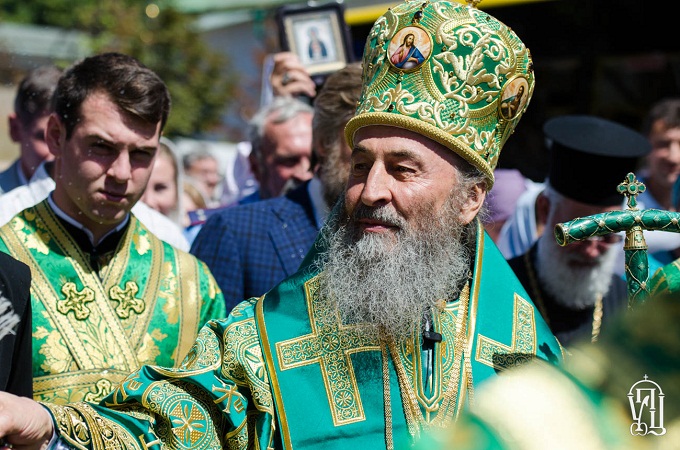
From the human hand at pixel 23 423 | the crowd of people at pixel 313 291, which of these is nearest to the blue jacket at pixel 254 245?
the crowd of people at pixel 313 291

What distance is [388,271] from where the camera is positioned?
2979 millimetres

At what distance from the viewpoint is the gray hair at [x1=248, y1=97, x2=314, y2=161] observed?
5.30 meters

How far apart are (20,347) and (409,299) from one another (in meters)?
1.13

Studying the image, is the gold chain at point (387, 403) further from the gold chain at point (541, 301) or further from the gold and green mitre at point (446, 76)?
the gold chain at point (541, 301)

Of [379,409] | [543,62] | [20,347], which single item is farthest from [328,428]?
[543,62]

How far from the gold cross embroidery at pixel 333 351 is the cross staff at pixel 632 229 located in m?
0.69

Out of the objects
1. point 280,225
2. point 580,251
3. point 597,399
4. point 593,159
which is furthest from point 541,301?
point 597,399

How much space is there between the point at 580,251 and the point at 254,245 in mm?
1456

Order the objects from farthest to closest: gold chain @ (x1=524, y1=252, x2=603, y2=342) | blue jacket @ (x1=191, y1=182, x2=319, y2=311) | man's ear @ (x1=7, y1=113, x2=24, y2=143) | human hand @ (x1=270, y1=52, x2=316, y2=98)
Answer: human hand @ (x1=270, y1=52, x2=316, y2=98), man's ear @ (x1=7, y1=113, x2=24, y2=143), gold chain @ (x1=524, y1=252, x2=603, y2=342), blue jacket @ (x1=191, y1=182, x2=319, y2=311)

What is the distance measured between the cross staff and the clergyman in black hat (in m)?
1.68

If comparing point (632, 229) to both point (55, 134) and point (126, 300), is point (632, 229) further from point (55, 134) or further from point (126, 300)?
point (55, 134)

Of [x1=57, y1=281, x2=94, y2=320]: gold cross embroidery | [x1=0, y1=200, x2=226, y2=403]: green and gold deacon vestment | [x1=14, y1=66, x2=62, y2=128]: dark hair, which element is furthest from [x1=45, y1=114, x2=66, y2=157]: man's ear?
[x1=14, y1=66, x2=62, y2=128]: dark hair

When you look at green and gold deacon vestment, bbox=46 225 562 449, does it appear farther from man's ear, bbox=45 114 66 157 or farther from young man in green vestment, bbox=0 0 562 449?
man's ear, bbox=45 114 66 157

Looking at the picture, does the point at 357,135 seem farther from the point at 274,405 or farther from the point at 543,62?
the point at 543,62
